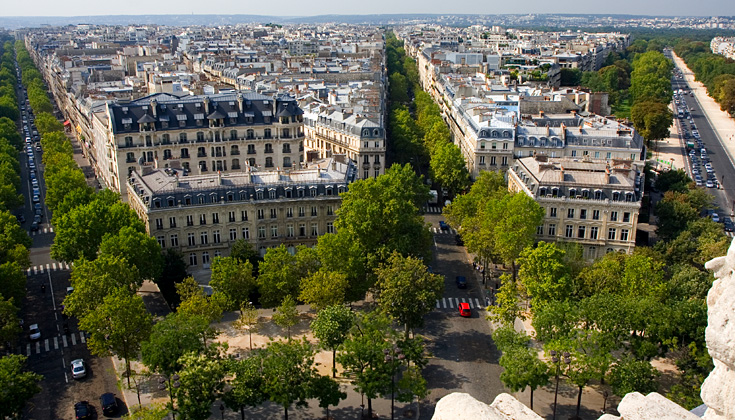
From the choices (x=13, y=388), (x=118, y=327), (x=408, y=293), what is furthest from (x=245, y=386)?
(x=408, y=293)

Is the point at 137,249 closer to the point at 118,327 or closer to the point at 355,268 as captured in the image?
the point at 118,327

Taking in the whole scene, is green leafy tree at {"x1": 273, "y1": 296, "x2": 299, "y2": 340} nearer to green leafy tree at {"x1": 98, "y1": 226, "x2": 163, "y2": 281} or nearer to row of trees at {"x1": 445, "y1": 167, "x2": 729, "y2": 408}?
green leafy tree at {"x1": 98, "y1": 226, "x2": 163, "y2": 281}

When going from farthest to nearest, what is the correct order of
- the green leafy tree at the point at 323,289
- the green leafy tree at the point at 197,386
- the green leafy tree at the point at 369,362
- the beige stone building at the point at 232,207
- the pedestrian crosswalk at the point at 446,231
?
the pedestrian crosswalk at the point at 446,231 → the beige stone building at the point at 232,207 → the green leafy tree at the point at 323,289 → the green leafy tree at the point at 369,362 → the green leafy tree at the point at 197,386

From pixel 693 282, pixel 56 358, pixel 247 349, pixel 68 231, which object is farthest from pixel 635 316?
pixel 68 231

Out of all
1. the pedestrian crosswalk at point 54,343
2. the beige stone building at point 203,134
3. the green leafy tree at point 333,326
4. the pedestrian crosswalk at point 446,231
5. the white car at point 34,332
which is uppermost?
the beige stone building at point 203,134

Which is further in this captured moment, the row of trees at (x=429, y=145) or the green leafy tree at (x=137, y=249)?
the row of trees at (x=429, y=145)

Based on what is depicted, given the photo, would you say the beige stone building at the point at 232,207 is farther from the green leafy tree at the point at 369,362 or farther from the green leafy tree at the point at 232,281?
the green leafy tree at the point at 369,362

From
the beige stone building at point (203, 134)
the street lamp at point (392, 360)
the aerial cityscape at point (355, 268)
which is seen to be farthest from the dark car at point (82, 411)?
the beige stone building at point (203, 134)
